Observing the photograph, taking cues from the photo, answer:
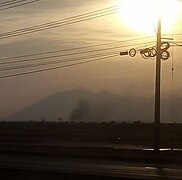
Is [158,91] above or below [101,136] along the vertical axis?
above

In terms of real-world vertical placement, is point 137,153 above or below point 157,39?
below

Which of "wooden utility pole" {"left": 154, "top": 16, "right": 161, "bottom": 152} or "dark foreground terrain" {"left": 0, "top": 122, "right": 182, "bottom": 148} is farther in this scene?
"dark foreground terrain" {"left": 0, "top": 122, "right": 182, "bottom": 148}

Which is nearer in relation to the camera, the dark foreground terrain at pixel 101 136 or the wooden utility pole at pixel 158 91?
the wooden utility pole at pixel 158 91

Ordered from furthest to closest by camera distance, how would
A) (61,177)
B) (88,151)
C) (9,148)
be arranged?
1. (9,148)
2. (88,151)
3. (61,177)

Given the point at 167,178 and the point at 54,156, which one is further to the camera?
the point at 54,156

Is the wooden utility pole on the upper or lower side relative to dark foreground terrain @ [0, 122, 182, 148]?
upper

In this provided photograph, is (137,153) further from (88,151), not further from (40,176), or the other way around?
(40,176)

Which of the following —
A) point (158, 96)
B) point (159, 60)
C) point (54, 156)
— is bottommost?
point (54, 156)

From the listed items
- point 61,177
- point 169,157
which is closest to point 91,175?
point 61,177

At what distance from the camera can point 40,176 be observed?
22141 mm

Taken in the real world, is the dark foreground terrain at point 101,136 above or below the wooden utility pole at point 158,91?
below

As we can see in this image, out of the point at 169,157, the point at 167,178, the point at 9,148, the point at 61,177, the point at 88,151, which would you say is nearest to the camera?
the point at 61,177

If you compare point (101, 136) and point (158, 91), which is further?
point (101, 136)

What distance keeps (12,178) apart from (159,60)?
70.3 feet
